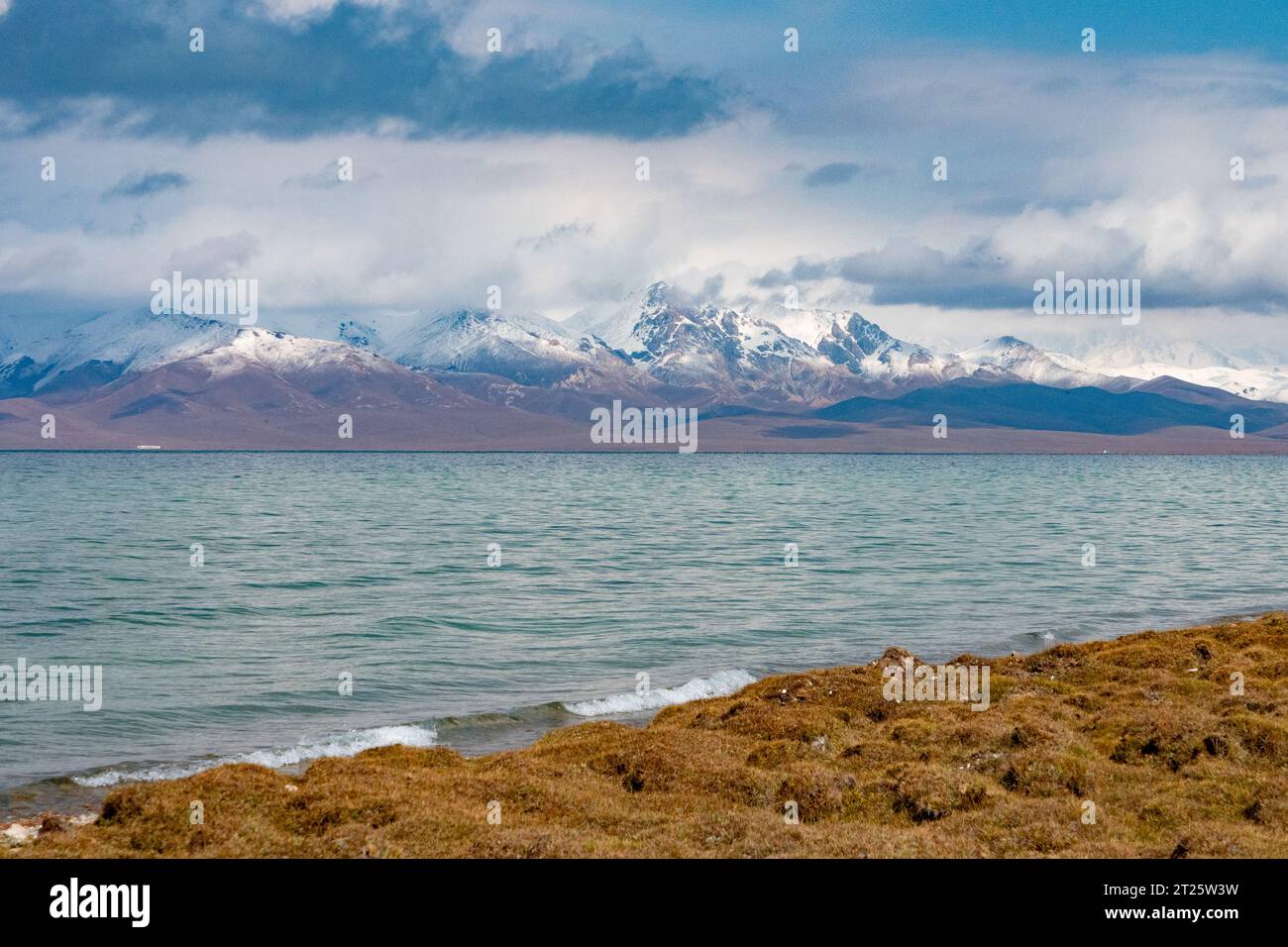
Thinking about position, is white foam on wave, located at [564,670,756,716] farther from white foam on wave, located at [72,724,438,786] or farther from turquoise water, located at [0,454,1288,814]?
white foam on wave, located at [72,724,438,786]

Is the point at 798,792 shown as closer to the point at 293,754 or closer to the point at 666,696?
the point at 293,754

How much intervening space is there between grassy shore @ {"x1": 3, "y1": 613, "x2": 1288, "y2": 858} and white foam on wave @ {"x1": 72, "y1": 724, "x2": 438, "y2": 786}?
167 inches

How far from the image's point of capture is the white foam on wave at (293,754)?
24.8m

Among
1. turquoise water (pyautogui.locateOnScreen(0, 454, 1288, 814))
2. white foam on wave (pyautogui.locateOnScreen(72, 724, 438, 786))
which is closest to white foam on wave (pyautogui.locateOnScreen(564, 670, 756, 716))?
turquoise water (pyautogui.locateOnScreen(0, 454, 1288, 814))

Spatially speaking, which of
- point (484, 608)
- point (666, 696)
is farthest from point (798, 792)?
point (484, 608)

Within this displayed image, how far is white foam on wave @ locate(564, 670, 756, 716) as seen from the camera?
107ft

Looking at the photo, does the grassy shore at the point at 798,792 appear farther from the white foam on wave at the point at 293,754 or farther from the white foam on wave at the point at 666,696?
the white foam on wave at the point at 666,696

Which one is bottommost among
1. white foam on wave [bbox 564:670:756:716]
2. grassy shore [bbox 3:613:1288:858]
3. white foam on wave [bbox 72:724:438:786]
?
white foam on wave [bbox 564:670:756:716]

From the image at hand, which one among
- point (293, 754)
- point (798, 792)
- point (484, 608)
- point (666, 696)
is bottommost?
point (666, 696)

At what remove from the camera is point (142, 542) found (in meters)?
83.7

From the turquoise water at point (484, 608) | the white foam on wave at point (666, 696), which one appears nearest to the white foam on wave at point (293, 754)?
the turquoise water at point (484, 608)

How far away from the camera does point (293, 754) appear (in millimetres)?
27109

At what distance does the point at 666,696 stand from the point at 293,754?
457 inches
